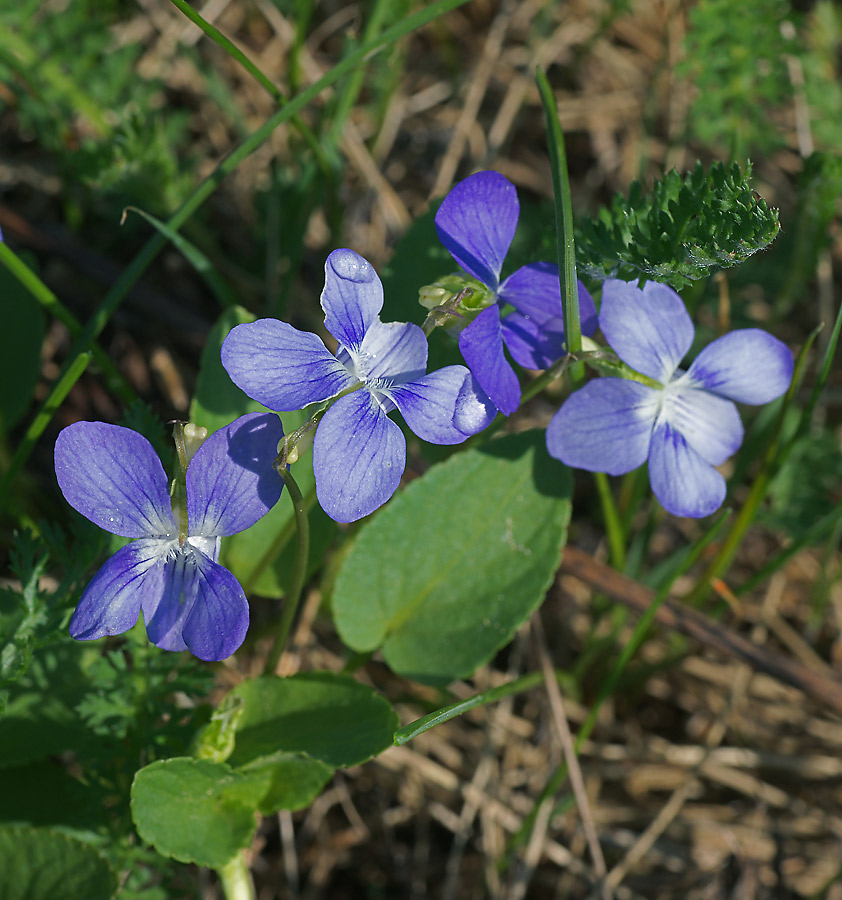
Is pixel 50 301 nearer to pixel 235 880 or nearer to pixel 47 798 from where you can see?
pixel 47 798

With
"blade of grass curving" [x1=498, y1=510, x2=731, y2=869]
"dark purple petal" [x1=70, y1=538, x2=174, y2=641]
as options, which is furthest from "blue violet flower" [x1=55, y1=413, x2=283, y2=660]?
"blade of grass curving" [x1=498, y1=510, x2=731, y2=869]

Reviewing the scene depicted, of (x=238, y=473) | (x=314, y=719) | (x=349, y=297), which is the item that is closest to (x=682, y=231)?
(x=349, y=297)

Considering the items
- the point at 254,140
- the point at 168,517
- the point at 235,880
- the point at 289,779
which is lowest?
the point at 235,880

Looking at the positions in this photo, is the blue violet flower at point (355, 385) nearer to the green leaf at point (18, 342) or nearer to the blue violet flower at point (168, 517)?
the blue violet flower at point (168, 517)

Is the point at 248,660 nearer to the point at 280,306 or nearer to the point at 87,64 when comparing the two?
the point at 280,306

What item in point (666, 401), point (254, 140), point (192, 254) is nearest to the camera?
point (666, 401)

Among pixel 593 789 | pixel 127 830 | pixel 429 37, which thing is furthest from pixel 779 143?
pixel 127 830
